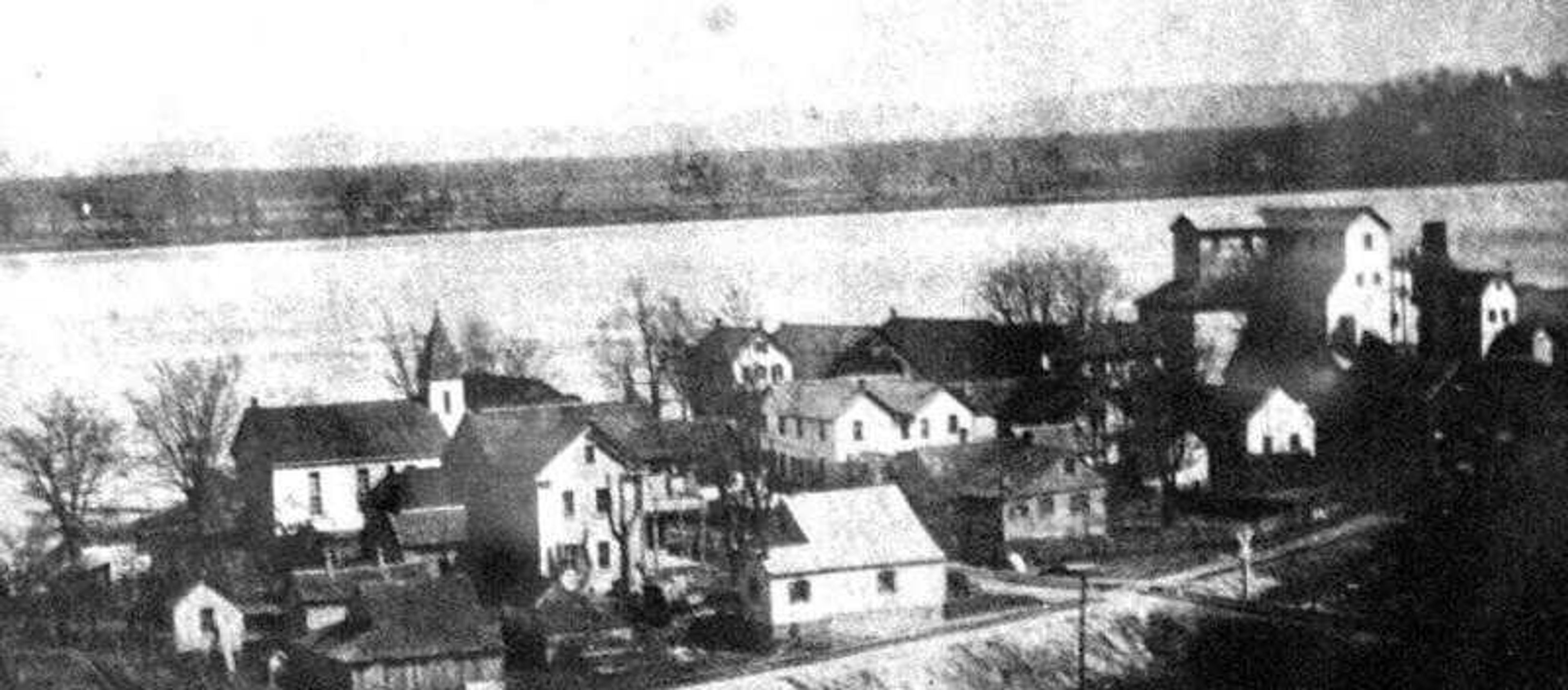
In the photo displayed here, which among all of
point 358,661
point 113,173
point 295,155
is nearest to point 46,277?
point 113,173

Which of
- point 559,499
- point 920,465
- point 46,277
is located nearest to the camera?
point 46,277

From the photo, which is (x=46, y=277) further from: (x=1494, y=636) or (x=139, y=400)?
(x=1494, y=636)

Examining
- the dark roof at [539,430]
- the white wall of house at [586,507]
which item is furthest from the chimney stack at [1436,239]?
the white wall of house at [586,507]

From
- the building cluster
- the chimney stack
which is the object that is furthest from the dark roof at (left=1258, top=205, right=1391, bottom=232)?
the chimney stack

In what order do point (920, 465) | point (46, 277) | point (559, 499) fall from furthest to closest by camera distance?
point (920, 465)
point (559, 499)
point (46, 277)

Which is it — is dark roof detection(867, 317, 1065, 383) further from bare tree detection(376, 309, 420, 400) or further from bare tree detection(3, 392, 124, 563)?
bare tree detection(3, 392, 124, 563)

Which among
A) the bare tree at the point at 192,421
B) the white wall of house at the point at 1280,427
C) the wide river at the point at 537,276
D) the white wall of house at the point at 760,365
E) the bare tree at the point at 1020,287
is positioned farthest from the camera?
the white wall of house at the point at 1280,427

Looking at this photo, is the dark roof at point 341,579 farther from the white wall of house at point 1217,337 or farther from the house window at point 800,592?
the white wall of house at point 1217,337
